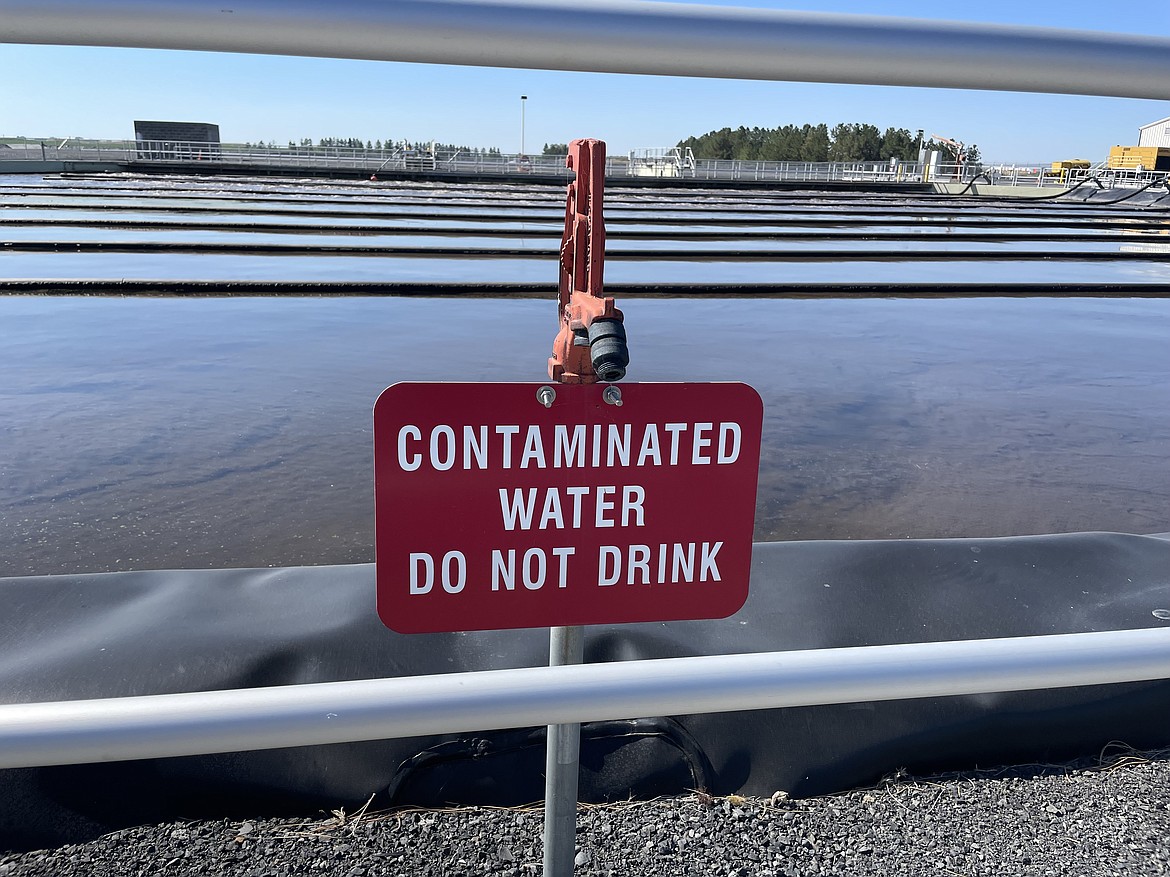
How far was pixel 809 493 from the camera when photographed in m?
3.87

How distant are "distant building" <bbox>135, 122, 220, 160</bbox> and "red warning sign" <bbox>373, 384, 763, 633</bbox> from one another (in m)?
36.2

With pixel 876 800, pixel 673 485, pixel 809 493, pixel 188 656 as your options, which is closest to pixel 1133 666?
pixel 673 485

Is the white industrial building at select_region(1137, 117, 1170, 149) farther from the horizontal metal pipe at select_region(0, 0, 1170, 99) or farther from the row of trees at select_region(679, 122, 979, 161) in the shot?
the horizontal metal pipe at select_region(0, 0, 1170, 99)

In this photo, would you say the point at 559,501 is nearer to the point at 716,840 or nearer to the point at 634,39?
the point at 634,39

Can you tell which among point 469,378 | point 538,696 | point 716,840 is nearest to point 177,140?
point 469,378

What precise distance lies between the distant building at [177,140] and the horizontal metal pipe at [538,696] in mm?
36249

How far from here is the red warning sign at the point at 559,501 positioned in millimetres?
898

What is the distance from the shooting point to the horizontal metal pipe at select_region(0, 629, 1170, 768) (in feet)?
2.52

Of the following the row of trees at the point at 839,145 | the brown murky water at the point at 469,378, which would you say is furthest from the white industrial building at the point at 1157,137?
the brown murky water at the point at 469,378

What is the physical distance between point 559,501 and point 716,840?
3.45ft

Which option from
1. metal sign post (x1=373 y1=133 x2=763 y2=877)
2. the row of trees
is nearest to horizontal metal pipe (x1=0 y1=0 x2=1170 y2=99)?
metal sign post (x1=373 y1=133 x2=763 y2=877)

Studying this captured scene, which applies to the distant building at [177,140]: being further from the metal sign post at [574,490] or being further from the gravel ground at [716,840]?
the metal sign post at [574,490]

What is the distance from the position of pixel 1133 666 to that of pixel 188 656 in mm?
1617

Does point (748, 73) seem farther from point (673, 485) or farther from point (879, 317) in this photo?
point (879, 317)
